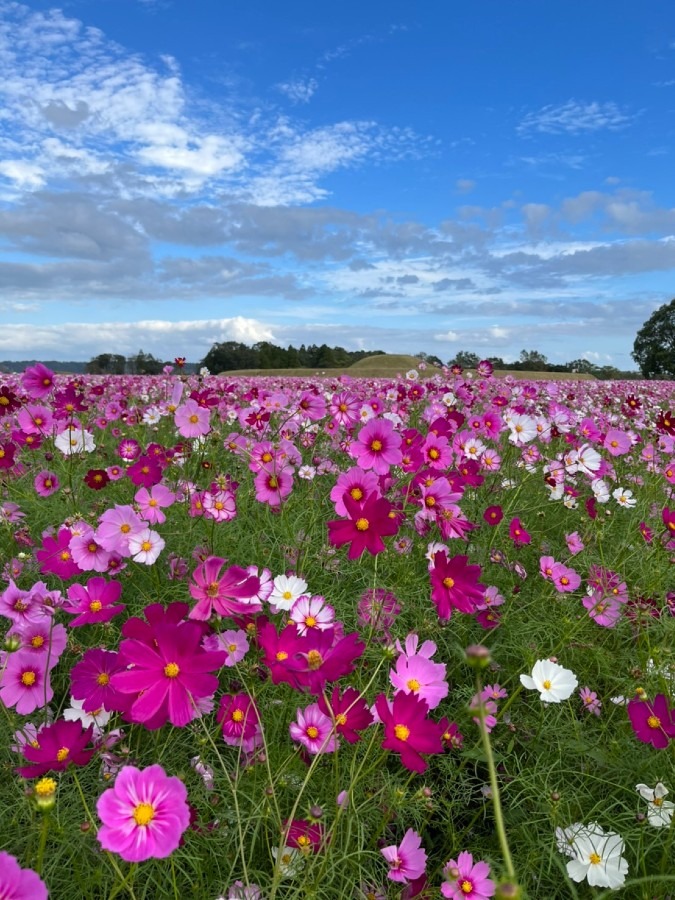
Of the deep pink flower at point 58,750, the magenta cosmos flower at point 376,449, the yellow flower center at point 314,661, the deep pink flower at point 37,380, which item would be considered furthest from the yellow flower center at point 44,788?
the deep pink flower at point 37,380

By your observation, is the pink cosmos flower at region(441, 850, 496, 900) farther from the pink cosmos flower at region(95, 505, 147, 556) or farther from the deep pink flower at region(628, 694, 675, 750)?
the pink cosmos flower at region(95, 505, 147, 556)

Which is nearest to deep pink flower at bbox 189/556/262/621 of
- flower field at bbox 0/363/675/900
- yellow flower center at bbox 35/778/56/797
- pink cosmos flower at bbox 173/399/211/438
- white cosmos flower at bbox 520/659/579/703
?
flower field at bbox 0/363/675/900

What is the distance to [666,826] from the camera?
3.97 feet

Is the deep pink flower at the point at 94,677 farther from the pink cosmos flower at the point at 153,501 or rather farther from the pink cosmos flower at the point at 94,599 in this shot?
the pink cosmos flower at the point at 153,501

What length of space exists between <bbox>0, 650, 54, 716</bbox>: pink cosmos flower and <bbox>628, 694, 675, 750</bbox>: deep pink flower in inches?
47.7

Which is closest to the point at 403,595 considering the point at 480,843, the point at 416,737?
the point at 480,843

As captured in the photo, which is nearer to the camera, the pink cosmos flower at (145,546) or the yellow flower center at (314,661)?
the yellow flower center at (314,661)

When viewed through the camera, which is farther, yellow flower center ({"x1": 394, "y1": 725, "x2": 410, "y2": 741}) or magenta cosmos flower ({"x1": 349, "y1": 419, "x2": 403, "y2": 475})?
magenta cosmos flower ({"x1": 349, "y1": 419, "x2": 403, "y2": 475})

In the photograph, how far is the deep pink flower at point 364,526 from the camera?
1303mm

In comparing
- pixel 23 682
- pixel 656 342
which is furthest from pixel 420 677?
pixel 656 342

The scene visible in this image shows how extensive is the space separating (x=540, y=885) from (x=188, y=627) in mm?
1009

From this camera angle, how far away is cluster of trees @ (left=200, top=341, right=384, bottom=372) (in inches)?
1303

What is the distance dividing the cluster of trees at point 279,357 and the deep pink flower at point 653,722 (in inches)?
1212

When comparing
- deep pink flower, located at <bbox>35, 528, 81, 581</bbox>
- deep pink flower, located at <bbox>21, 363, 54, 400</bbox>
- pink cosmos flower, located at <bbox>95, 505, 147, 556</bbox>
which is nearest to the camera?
pink cosmos flower, located at <bbox>95, 505, 147, 556</bbox>
